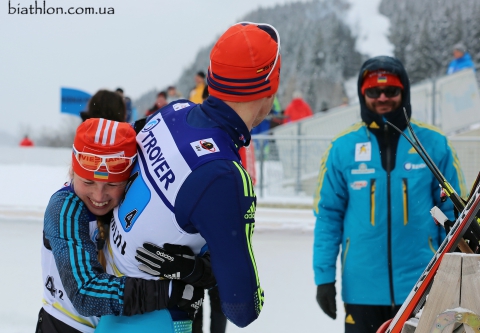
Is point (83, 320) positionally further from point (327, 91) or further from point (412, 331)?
point (327, 91)

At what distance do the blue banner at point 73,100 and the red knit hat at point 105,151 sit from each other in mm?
9415

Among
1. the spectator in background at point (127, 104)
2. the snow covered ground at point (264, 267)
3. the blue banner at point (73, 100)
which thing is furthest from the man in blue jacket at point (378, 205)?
the blue banner at point (73, 100)

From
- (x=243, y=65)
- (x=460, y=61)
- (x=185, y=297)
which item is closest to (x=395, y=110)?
(x=243, y=65)

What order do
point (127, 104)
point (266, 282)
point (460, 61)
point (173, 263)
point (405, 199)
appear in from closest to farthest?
point (173, 263)
point (405, 199)
point (266, 282)
point (127, 104)
point (460, 61)

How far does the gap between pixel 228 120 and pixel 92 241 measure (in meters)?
0.55

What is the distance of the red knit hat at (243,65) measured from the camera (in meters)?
1.81

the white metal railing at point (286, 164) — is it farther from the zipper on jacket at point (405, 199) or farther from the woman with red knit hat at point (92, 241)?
the woman with red knit hat at point (92, 241)

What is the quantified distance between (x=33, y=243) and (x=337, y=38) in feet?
141

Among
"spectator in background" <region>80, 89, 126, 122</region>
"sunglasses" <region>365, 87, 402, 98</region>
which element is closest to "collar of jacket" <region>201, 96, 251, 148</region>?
"sunglasses" <region>365, 87, 402, 98</region>

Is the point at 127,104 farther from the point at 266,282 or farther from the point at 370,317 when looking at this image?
the point at 370,317

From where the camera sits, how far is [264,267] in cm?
576

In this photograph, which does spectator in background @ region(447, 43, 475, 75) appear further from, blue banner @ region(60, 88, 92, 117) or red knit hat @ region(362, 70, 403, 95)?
red knit hat @ region(362, 70, 403, 95)

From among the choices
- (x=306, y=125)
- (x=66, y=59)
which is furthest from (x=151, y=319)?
(x=66, y=59)

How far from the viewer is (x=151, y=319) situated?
1.86 meters
